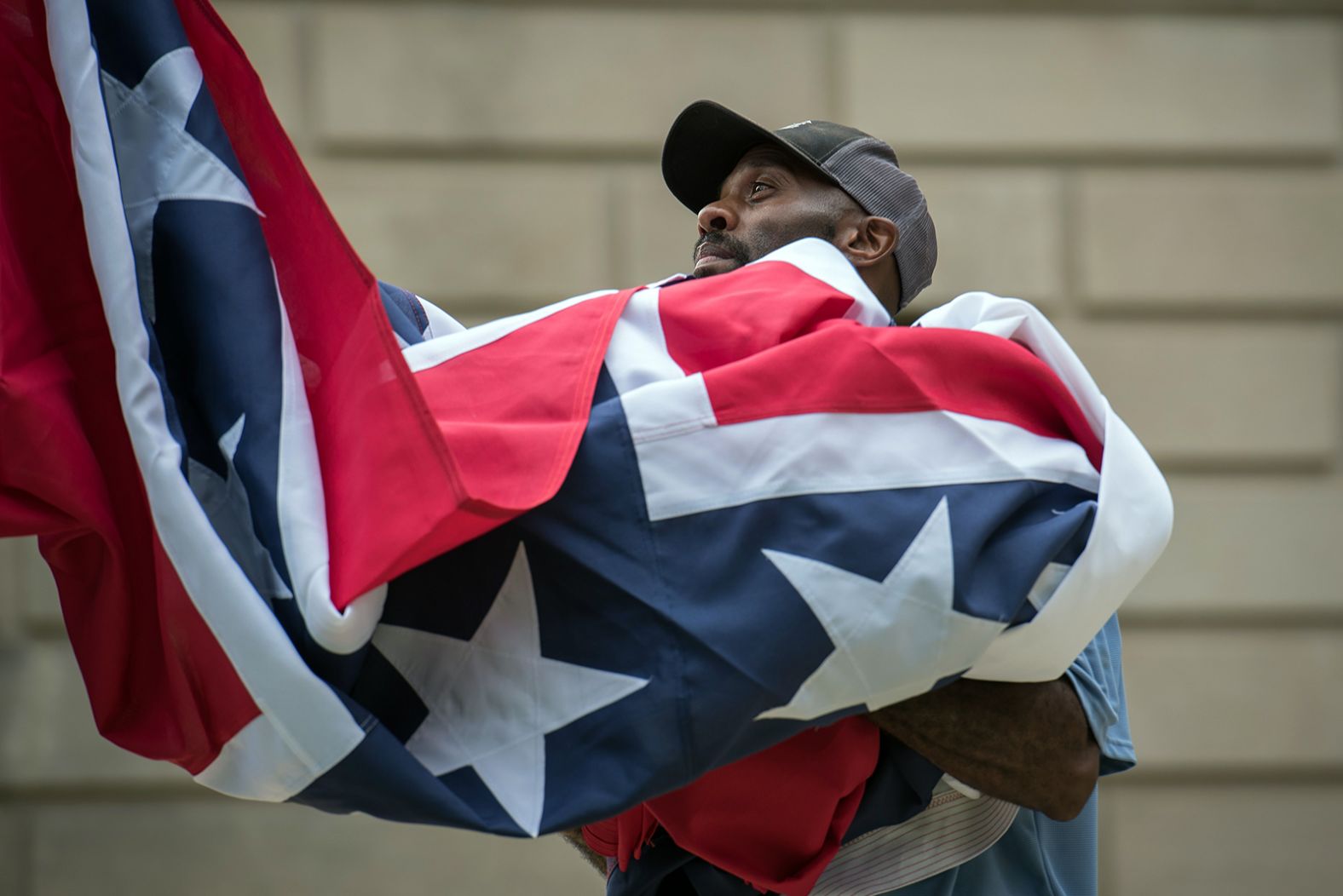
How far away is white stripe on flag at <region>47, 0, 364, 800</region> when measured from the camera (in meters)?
1.68

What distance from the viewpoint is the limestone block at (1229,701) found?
17.0ft

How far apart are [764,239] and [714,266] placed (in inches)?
4.7

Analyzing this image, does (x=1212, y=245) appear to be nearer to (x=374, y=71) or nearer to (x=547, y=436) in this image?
(x=374, y=71)

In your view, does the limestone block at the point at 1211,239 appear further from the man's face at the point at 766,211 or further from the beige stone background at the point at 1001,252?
the man's face at the point at 766,211

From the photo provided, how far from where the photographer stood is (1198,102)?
5.44m

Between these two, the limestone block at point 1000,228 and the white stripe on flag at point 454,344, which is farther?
the limestone block at point 1000,228

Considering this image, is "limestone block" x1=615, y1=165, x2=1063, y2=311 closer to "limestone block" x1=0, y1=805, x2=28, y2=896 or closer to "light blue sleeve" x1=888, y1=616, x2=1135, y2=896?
"limestone block" x1=0, y1=805, x2=28, y2=896

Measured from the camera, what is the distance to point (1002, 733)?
1.96 m

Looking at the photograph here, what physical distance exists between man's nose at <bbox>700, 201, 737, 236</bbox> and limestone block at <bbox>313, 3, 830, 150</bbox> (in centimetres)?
254

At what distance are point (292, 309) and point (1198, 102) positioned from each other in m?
4.25

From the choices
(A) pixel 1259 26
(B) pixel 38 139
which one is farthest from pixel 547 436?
(A) pixel 1259 26

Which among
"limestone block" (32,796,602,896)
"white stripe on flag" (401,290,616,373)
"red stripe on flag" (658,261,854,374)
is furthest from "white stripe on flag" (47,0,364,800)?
"limestone block" (32,796,602,896)

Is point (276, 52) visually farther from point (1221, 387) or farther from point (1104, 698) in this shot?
point (1104, 698)

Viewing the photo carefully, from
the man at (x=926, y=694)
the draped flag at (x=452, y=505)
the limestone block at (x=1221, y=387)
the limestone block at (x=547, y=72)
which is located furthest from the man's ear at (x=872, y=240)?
the limestone block at (x=1221, y=387)
